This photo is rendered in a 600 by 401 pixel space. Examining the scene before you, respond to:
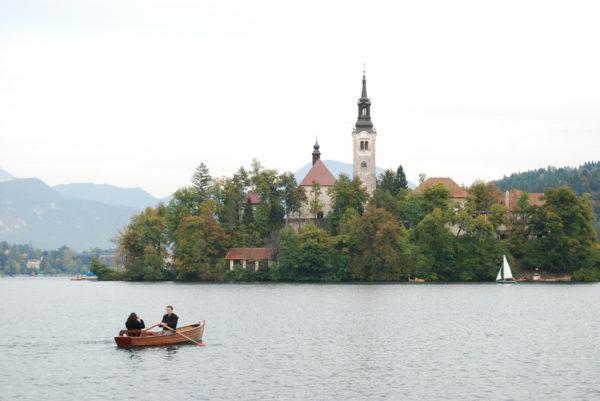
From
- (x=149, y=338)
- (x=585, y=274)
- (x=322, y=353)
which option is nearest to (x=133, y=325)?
(x=149, y=338)

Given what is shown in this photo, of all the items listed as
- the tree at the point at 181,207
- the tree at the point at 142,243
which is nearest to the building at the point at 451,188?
the tree at the point at 181,207

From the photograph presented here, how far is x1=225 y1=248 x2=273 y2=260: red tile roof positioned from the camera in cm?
14450

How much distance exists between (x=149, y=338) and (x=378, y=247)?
80139mm

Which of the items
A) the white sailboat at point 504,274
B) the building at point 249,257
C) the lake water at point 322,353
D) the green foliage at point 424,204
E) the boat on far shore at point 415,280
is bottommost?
the lake water at point 322,353

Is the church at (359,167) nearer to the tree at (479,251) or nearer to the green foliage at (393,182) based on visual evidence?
the green foliage at (393,182)

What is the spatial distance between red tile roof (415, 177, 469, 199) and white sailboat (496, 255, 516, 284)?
65.1 feet

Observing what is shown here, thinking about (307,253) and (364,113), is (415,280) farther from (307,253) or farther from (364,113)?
(364,113)

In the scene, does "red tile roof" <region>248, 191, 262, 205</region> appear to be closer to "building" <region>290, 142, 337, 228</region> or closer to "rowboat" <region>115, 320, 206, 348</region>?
"building" <region>290, 142, 337, 228</region>

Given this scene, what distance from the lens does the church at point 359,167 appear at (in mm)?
164750

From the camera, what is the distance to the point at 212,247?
475ft

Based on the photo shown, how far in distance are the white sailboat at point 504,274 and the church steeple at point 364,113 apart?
47.2 metres

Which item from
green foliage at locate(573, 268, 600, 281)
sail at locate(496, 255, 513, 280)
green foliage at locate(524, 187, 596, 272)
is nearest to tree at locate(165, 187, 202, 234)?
sail at locate(496, 255, 513, 280)

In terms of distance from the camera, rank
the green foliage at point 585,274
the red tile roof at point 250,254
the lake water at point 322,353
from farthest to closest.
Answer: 1. the red tile roof at point 250,254
2. the green foliage at point 585,274
3. the lake water at point 322,353

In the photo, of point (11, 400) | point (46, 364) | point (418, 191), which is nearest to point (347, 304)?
point (46, 364)
